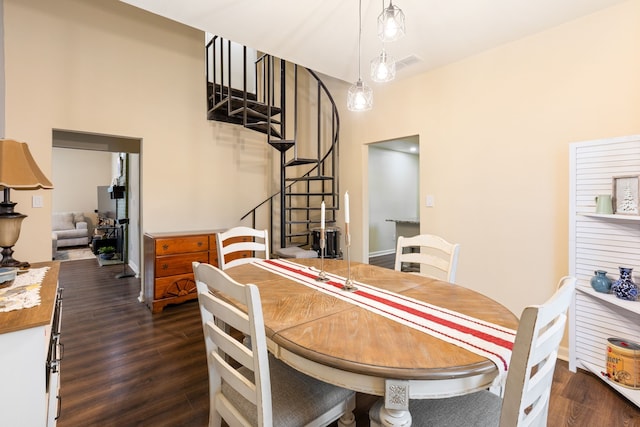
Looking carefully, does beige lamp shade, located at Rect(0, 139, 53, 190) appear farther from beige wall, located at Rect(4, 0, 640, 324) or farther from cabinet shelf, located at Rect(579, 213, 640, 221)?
cabinet shelf, located at Rect(579, 213, 640, 221)

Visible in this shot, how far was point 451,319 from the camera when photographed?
111 cm

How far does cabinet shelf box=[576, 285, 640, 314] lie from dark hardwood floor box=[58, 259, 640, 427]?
1.84ft

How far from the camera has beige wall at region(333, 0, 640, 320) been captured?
2.13m

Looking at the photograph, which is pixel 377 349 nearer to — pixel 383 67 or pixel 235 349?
pixel 235 349

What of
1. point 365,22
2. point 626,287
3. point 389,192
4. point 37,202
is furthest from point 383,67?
point 389,192

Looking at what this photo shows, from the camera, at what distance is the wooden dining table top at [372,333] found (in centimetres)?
81

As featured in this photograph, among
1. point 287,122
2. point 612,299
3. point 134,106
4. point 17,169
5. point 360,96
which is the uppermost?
point 287,122

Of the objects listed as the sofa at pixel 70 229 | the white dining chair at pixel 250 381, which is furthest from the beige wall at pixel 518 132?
the sofa at pixel 70 229

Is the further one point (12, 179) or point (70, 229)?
point (70, 229)

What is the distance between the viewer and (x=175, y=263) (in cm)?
323

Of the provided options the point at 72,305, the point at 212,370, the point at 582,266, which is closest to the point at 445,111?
the point at 582,266

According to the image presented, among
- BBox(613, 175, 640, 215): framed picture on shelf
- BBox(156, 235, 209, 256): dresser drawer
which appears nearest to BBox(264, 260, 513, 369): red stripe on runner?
BBox(613, 175, 640, 215): framed picture on shelf

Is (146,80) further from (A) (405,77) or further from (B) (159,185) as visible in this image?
(A) (405,77)

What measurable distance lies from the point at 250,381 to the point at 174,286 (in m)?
2.48
